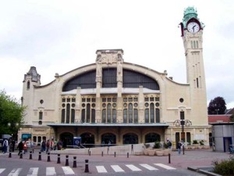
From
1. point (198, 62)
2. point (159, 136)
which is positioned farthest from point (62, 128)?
point (198, 62)

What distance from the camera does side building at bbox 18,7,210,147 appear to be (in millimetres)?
52375

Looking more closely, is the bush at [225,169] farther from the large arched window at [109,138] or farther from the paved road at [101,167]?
the large arched window at [109,138]

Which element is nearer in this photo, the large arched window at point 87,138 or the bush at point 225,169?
the bush at point 225,169

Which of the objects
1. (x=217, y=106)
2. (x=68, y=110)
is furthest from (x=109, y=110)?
(x=217, y=106)

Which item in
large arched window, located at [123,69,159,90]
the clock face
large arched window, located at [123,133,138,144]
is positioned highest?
the clock face

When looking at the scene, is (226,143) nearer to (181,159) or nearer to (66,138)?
(181,159)

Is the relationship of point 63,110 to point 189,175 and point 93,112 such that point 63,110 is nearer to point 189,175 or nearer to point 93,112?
point 93,112

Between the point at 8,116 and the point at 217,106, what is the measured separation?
189 ft

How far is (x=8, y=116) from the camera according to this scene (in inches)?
1609

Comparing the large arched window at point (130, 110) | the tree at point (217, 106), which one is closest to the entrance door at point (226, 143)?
the large arched window at point (130, 110)

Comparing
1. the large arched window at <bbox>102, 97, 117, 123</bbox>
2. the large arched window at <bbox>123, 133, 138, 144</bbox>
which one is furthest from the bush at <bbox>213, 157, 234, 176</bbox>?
the large arched window at <bbox>102, 97, 117, 123</bbox>

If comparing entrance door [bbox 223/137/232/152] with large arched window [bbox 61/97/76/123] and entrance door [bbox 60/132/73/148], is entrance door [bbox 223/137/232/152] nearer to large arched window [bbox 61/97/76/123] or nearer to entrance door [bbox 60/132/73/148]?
entrance door [bbox 60/132/73/148]

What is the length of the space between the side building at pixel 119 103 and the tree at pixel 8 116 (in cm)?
899

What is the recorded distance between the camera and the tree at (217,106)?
8000 cm
